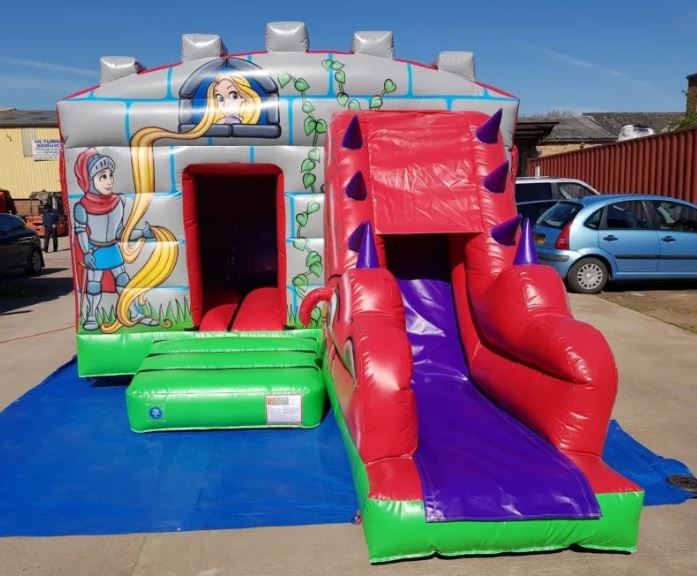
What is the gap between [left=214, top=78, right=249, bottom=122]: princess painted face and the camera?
511 cm

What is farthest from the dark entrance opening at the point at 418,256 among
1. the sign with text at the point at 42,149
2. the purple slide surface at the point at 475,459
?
the sign with text at the point at 42,149

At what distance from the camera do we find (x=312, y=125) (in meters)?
5.17

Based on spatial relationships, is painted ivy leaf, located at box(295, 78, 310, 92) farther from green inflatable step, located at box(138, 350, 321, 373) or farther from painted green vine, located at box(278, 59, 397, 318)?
green inflatable step, located at box(138, 350, 321, 373)

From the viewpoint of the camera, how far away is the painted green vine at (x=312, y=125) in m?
5.16

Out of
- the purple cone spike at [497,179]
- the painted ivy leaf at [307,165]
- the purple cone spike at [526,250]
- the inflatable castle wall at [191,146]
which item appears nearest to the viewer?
the purple cone spike at [526,250]

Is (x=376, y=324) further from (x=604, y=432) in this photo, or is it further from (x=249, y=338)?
(x=249, y=338)

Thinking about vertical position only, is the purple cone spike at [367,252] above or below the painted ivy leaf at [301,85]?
below

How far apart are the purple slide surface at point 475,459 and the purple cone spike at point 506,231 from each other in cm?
94

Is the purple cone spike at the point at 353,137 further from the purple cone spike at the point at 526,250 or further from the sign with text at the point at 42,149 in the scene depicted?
the sign with text at the point at 42,149

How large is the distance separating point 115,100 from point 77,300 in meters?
1.68

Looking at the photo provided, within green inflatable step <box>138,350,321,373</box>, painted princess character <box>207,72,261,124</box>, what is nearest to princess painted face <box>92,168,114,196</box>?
painted princess character <box>207,72,261,124</box>

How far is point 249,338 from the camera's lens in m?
5.13

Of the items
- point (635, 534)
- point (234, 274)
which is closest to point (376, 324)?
point (635, 534)

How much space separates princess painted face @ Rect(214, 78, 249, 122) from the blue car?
20.7 feet
